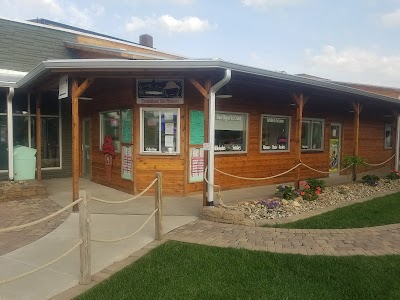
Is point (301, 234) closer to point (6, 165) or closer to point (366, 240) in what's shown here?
point (366, 240)

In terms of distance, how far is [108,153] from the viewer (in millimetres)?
10070

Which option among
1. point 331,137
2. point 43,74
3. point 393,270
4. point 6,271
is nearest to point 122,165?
point 43,74

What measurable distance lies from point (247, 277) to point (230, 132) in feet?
20.4

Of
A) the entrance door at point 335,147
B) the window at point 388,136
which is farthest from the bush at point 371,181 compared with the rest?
the window at point 388,136

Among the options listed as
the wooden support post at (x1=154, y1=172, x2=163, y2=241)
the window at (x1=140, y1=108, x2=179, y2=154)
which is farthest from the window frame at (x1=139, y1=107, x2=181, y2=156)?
the wooden support post at (x1=154, y1=172, x2=163, y2=241)

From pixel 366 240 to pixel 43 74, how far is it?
7147 mm

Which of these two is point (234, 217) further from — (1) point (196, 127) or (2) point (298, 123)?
(2) point (298, 123)

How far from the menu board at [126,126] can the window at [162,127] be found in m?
0.37

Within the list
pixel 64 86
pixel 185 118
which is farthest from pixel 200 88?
pixel 64 86

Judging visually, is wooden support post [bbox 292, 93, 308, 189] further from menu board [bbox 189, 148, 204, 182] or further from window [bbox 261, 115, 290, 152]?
menu board [bbox 189, 148, 204, 182]

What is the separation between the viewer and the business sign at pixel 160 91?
8547mm

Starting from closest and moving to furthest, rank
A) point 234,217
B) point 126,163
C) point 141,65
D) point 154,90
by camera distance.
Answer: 1. point 234,217
2. point 141,65
3. point 154,90
4. point 126,163

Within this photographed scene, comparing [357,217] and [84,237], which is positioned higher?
[84,237]

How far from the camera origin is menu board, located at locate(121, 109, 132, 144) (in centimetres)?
895
